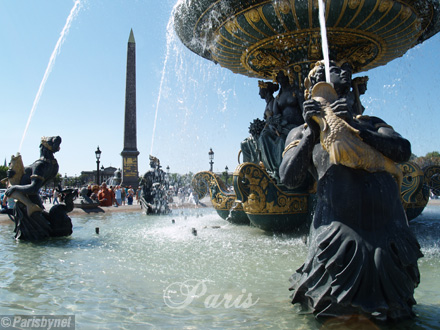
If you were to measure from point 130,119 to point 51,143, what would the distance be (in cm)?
3056

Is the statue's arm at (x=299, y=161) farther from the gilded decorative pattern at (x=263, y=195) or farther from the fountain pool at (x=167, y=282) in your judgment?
the gilded decorative pattern at (x=263, y=195)

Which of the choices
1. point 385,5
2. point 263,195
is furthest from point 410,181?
point 385,5

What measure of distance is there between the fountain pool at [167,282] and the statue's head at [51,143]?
1611 millimetres

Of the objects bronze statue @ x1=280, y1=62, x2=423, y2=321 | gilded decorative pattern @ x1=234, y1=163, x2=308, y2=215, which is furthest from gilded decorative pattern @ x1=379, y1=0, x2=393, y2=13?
bronze statue @ x1=280, y1=62, x2=423, y2=321

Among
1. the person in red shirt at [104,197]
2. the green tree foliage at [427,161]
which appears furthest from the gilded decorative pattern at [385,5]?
the person in red shirt at [104,197]

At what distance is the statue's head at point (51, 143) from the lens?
664 centimetres

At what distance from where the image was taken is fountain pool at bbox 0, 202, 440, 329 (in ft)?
9.18

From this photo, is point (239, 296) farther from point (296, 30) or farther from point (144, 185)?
point (144, 185)

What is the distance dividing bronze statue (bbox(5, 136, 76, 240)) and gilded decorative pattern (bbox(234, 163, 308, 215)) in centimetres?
332

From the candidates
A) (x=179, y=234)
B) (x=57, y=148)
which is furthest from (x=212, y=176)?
(x=57, y=148)

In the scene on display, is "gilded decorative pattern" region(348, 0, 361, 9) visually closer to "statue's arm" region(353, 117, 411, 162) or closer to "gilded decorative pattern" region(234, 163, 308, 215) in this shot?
"gilded decorative pattern" region(234, 163, 308, 215)

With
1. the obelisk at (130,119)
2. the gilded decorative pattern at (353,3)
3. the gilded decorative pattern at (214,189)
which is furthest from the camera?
the obelisk at (130,119)

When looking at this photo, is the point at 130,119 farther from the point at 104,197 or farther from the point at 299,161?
the point at 299,161

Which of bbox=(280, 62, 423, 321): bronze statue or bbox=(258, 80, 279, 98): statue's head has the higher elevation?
bbox=(258, 80, 279, 98): statue's head
